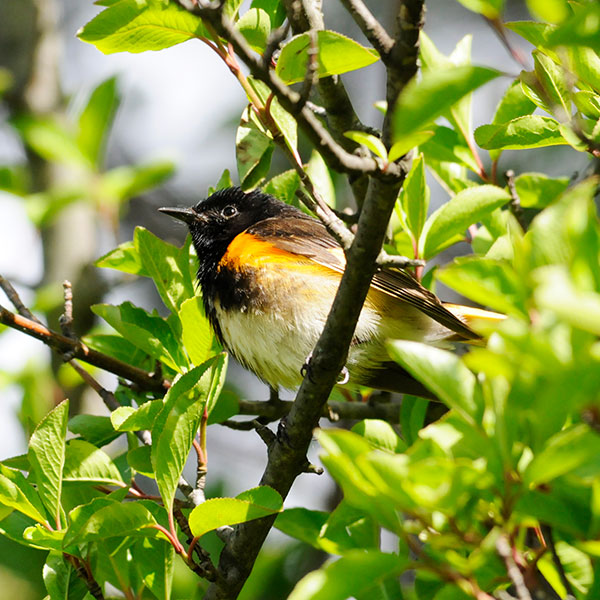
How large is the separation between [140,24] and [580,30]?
1.28 metres

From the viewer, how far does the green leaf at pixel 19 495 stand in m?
2.21

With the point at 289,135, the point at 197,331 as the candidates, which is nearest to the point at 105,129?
the point at 197,331

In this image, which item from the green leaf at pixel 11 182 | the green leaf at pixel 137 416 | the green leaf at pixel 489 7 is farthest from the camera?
the green leaf at pixel 11 182

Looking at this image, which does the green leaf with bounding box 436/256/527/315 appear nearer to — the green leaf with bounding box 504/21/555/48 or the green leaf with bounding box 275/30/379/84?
the green leaf with bounding box 275/30/379/84

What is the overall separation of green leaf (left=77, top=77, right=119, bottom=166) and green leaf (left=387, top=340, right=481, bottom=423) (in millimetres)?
3630

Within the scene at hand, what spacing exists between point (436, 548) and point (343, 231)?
0.89m

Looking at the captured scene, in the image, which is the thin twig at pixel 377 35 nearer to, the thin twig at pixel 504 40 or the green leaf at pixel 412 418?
the thin twig at pixel 504 40

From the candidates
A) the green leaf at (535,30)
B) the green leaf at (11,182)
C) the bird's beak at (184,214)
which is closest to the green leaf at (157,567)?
the green leaf at (535,30)

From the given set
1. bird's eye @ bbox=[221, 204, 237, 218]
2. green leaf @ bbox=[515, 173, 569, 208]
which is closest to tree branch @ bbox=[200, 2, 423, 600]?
green leaf @ bbox=[515, 173, 569, 208]

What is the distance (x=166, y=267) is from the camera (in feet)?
9.95

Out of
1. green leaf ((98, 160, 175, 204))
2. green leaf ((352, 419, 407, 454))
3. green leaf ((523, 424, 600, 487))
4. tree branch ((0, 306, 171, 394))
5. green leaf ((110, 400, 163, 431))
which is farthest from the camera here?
green leaf ((98, 160, 175, 204))

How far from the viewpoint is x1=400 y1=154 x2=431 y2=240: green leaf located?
9.78ft

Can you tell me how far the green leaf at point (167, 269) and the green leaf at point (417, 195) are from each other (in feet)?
2.78

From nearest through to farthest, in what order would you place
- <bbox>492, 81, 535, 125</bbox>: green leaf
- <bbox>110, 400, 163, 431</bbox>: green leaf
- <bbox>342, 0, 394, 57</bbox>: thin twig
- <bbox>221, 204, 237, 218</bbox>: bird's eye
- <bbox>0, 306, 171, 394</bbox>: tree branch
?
1. <bbox>342, 0, 394, 57</bbox>: thin twig
2. <bbox>110, 400, 163, 431</bbox>: green leaf
3. <bbox>492, 81, 535, 125</bbox>: green leaf
4. <bbox>0, 306, 171, 394</bbox>: tree branch
5. <bbox>221, 204, 237, 218</bbox>: bird's eye
